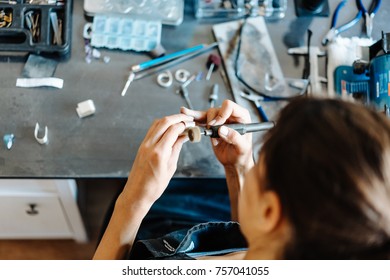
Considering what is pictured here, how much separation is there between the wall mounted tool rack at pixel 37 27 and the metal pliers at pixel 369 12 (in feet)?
2.09

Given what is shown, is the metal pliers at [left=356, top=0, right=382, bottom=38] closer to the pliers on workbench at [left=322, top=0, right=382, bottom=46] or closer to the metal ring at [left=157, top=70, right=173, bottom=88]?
the pliers on workbench at [left=322, top=0, right=382, bottom=46]

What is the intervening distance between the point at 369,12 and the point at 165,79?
19.2 inches

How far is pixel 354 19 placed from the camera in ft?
3.19

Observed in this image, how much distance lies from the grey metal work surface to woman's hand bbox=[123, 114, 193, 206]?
0.11 m

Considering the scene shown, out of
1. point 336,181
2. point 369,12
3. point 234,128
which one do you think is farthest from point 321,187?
point 369,12

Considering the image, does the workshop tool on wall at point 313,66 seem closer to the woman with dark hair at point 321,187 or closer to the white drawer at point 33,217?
the woman with dark hair at point 321,187

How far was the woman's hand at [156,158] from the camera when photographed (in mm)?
705

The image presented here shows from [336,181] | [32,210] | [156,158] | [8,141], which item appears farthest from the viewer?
[32,210]

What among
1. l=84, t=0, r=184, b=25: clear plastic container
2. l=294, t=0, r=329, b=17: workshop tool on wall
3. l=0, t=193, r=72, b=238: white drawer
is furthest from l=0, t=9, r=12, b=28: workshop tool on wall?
l=294, t=0, r=329, b=17: workshop tool on wall

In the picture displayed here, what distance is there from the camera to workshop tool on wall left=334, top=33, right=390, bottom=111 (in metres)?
0.85

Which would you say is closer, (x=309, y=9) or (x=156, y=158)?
(x=156, y=158)

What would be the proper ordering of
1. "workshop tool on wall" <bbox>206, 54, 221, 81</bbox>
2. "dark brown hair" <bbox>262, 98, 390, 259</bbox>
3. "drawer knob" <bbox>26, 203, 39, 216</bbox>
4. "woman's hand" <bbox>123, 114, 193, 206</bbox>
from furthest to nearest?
"drawer knob" <bbox>26, 203, 39, 216</bbox> < "workshop tool on wall" <bbox>206, 54, 221, 81</bbox> < "woman's hand" <bbox>123, 114, 193, 206</bbox> < "dark brown hair" <bbox>262, 98, 390, 259</bbox>

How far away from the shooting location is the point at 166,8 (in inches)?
37.6

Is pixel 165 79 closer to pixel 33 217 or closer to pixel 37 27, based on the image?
pixel 37 27
